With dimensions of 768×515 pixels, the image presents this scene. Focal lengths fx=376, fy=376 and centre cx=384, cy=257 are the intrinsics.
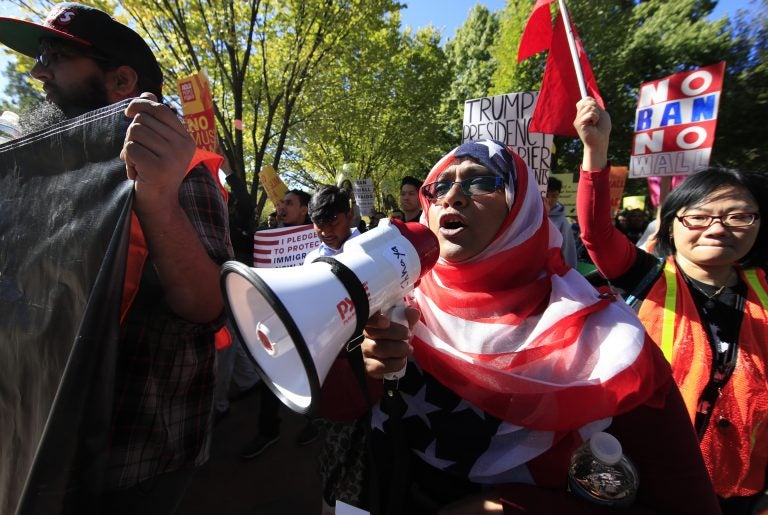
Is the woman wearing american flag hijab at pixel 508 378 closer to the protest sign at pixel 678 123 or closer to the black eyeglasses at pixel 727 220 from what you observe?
the black eyeglasses at pixel 727 220

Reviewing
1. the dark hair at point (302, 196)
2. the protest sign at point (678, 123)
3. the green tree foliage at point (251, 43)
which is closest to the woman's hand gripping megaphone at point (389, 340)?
the dark hair at point (302, 196)

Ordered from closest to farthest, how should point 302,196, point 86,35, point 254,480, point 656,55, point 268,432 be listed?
point 86,35 → point 254,480 → point 268,432 → point 302,196 → point 656,55

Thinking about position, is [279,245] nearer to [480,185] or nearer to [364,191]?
[480,185]

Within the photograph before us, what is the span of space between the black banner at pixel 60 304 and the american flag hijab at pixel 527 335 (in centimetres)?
84

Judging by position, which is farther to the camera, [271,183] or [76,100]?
[271,183]

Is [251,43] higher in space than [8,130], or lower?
higher

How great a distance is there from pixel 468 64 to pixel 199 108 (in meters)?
18.4

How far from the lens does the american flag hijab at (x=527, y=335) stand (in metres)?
0.95

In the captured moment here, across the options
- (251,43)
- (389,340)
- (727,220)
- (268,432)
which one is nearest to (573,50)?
(727,220)

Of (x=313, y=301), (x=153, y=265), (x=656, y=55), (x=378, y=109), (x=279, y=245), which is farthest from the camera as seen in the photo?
(x=378, y=109)

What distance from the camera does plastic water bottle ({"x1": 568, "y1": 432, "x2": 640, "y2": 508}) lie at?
0.84m

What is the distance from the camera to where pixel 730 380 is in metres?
1.49

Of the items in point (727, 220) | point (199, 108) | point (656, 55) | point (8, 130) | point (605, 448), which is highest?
point (656, 55)

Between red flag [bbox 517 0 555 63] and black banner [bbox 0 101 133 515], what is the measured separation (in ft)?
9.73
